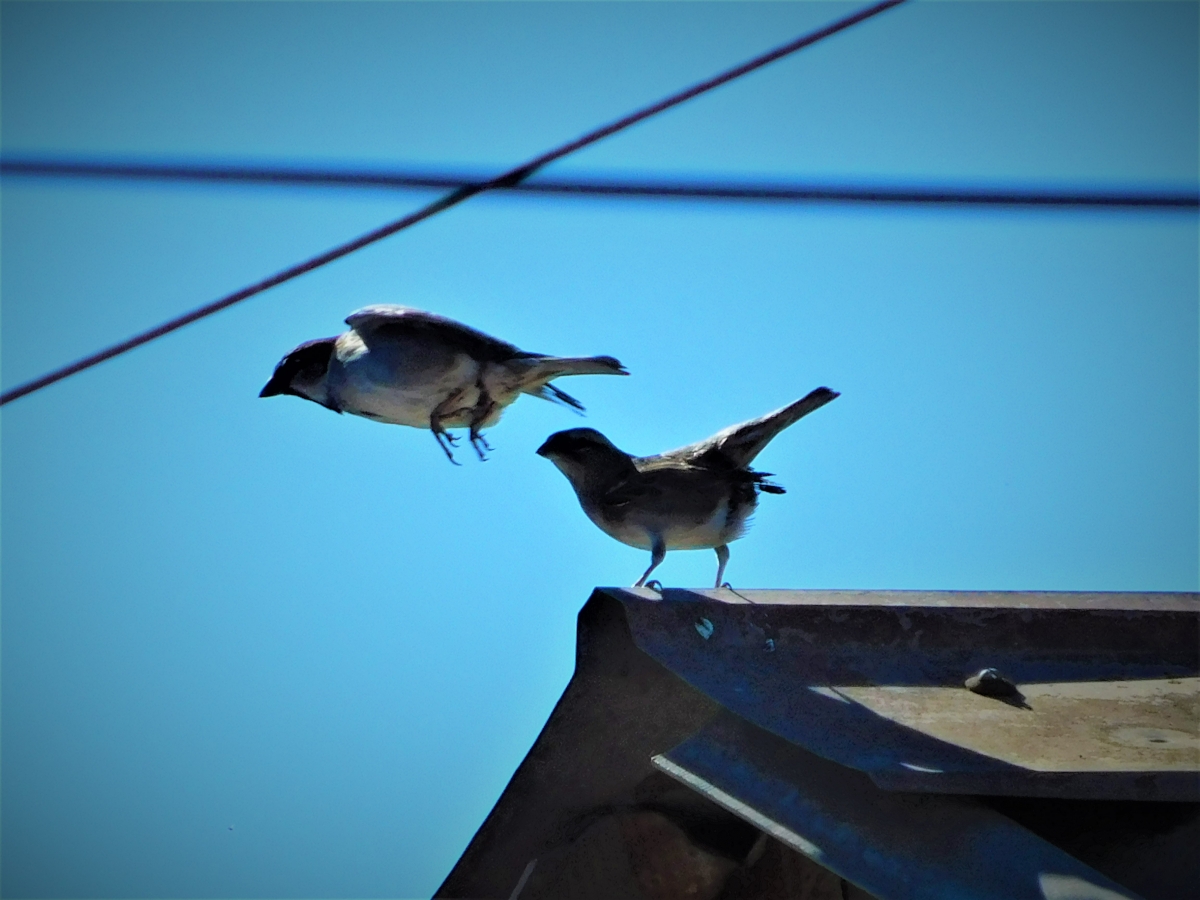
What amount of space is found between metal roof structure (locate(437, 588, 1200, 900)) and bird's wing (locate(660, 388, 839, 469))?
2.62m

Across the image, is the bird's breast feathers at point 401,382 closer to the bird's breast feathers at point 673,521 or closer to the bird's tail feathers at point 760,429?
the bird's breast feathers at point 673,521

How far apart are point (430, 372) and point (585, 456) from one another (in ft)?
3.27

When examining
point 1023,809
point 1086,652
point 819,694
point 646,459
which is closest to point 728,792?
point 819,694

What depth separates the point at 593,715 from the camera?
3.27m

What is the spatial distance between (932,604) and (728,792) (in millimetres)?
1064

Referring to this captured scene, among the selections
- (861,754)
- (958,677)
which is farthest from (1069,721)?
(861,754)

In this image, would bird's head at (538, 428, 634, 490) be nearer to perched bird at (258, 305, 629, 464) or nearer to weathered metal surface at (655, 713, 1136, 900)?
perched bird at (258, 305, 629, 464)

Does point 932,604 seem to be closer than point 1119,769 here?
No

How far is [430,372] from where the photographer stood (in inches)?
243

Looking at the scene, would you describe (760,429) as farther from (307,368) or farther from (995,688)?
(995,688)

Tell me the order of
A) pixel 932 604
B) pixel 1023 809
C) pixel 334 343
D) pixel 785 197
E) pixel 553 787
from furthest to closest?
pixel 334 343, pixel 932 604, pixel 553 787, pixel 1023 809, pixel 785 197

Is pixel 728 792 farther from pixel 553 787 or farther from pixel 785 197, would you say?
pixel 785 197

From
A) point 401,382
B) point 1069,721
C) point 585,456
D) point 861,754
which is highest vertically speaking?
point 585,456

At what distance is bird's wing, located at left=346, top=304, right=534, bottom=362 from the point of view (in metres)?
6.14
